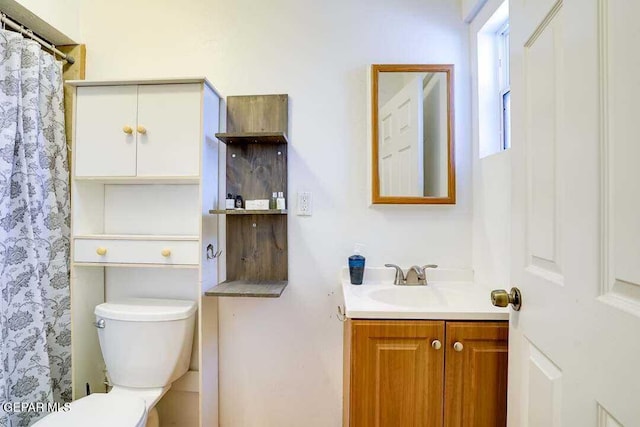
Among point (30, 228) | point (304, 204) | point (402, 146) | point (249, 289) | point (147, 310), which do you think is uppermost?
point (402, 146)

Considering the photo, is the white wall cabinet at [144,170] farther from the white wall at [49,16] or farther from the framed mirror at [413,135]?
the framed mirror at [413,135]

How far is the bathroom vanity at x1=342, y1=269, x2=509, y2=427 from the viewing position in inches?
40.7

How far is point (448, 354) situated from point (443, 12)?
1672mm

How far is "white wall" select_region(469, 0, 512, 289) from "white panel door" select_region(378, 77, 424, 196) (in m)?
0.28

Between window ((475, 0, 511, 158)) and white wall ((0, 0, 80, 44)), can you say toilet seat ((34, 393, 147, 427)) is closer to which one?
white wall ((0, 0, 80, 44))

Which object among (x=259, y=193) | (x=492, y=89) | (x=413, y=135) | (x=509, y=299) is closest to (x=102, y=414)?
(x=259, y=193)

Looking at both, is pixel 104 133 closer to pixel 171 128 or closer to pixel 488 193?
pixel 171 128

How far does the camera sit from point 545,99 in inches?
27.1

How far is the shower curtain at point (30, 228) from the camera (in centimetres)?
124

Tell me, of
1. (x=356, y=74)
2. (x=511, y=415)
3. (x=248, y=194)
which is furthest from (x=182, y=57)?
(x=511, y=415)

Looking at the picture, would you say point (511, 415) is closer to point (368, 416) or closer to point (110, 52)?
point (368, 416)

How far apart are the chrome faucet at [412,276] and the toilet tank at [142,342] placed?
3.46ft

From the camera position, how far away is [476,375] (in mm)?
1034

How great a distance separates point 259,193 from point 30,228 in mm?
1026
